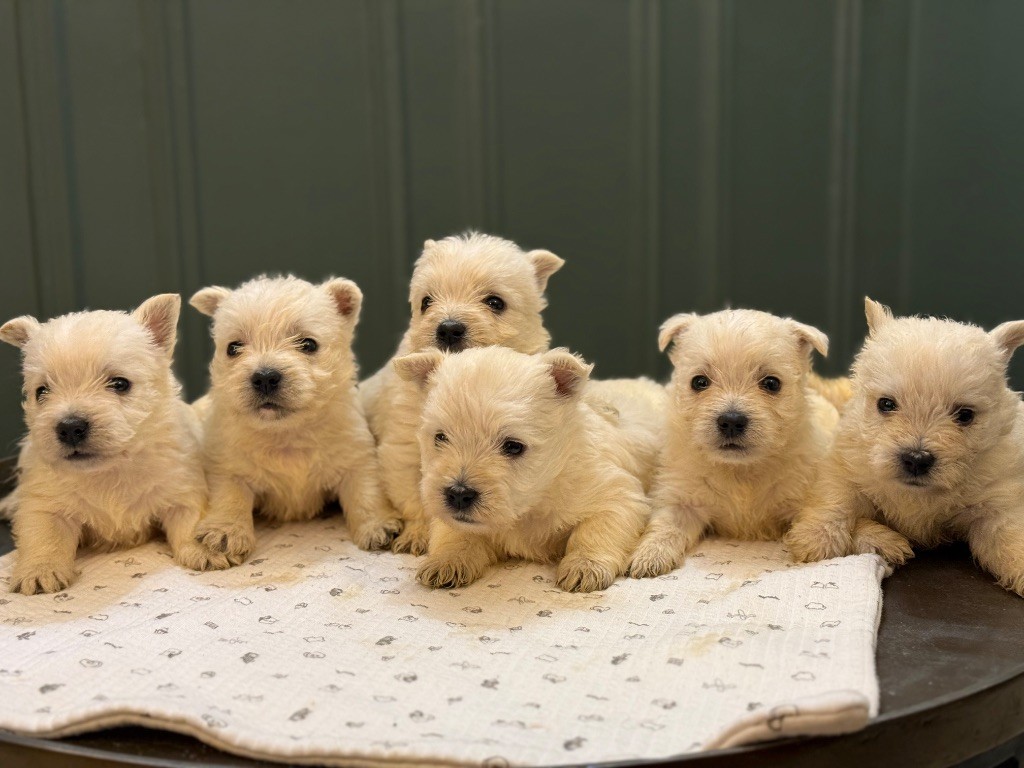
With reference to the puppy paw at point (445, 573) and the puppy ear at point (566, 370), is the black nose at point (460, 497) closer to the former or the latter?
the puppy paw at point (445, 573)

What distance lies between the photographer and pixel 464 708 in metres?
2.36

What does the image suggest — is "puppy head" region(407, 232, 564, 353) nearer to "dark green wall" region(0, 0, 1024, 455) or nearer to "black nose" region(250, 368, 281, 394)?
"black nose" region(250, 368, 281, 394)

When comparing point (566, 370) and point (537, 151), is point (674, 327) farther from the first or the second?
point (537, 151)

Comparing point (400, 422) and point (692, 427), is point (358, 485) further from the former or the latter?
point (692, 427)

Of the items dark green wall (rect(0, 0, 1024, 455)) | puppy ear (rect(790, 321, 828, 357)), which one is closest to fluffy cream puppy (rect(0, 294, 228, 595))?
dark green wall (rect(0, 0, 1024, 455))

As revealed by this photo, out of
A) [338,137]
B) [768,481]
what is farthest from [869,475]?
[338,137]

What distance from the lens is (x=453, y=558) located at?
10.3ft

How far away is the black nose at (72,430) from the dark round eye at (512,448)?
1240mm

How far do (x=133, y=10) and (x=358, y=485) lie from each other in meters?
2.65

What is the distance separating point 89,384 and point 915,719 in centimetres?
245

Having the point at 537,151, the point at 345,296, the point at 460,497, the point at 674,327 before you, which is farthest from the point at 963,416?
the point at 537,151

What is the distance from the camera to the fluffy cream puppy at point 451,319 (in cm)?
344

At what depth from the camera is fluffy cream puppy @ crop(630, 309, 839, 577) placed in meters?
3.17

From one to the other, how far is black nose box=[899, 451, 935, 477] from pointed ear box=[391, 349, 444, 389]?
1.36 m
